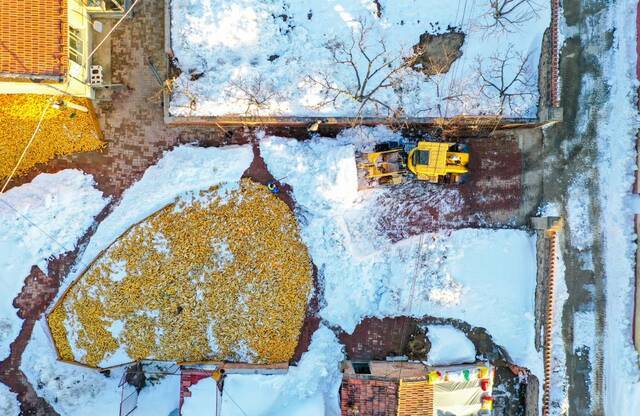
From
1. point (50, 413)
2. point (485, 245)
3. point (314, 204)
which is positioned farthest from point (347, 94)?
point (50, 413)

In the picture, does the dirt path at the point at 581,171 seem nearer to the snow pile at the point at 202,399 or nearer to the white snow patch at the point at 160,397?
the snow pile at the point at 202,399

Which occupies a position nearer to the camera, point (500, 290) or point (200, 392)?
point (200, 392)

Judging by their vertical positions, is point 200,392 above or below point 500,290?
below

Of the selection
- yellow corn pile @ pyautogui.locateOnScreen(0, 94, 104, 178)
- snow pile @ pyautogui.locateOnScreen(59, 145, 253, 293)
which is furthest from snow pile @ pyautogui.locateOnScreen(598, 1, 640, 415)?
yellow corn pile @ pyautogui.locateOnScreen(0, 94, 104, 178)

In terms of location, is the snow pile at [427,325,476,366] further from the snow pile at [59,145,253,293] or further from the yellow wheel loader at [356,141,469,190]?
the snow pile at [59,145,253,293]

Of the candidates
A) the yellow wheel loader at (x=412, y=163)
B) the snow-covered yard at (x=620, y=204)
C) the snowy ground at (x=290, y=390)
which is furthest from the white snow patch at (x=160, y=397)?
the snow-covered yard at (x=620, y=204)

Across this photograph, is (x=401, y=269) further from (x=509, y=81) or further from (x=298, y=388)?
(x=509, y=81)

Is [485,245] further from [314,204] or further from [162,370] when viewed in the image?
[162,370]

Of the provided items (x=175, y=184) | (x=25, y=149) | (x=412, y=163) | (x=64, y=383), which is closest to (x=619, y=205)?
(x=412, y=163)
